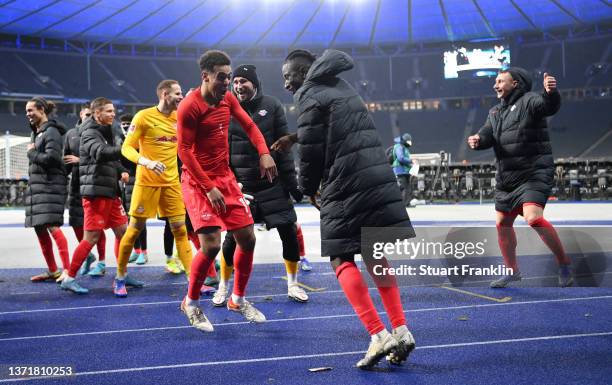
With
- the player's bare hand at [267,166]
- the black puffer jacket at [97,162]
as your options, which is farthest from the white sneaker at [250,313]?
the black puffer jacket at [97,162]

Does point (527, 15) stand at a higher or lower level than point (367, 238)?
higher

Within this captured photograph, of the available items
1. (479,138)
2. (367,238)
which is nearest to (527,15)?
(479,138)

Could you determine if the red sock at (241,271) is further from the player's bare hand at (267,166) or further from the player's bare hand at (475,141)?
the player's bare hand at (475,141)

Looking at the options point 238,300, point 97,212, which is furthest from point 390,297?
point 97,212

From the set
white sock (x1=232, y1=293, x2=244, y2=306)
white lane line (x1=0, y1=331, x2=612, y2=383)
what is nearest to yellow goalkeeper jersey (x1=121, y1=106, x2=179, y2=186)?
white sock (x1=232, y1=293, x2=244, y2=306)

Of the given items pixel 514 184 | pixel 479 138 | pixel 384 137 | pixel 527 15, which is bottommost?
pixel 384 137

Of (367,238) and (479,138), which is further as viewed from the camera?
(479,138)

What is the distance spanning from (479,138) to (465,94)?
39.0 meters

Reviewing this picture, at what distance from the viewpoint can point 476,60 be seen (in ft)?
129

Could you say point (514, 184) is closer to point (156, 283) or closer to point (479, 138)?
point (479, 138)

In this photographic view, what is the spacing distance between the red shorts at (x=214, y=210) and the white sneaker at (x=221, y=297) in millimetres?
943

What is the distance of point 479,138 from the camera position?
5215 millimetres

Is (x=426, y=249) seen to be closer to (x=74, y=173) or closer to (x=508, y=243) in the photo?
(x=508, y=243)

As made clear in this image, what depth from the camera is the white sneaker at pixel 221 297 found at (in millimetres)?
4766
